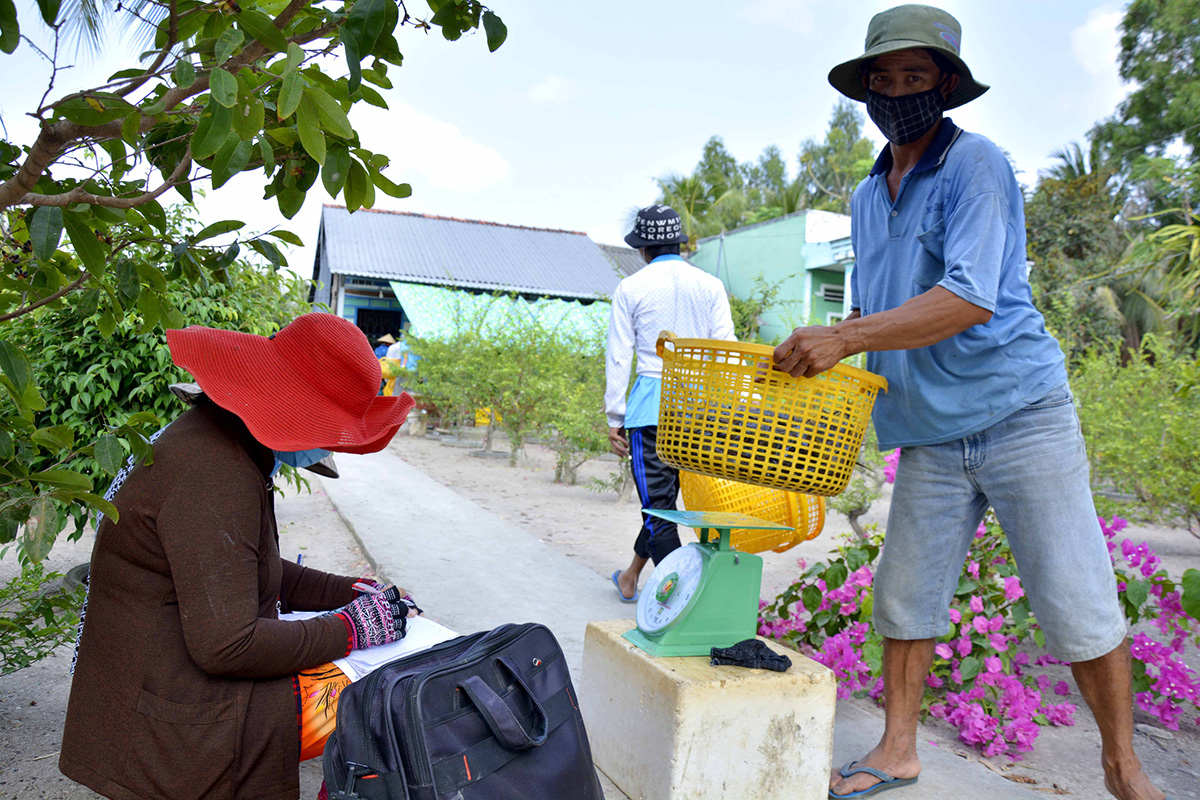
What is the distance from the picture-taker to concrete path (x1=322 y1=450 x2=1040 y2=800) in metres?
2.71

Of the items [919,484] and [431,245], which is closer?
[919,484]

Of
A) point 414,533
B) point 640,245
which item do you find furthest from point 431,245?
point 640,245

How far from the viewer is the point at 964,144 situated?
2330 millimetres

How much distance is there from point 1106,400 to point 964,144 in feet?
22.3

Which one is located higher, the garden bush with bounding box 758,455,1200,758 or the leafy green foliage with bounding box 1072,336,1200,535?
the leafy green foliage with bounding box 1072,336,1200,535

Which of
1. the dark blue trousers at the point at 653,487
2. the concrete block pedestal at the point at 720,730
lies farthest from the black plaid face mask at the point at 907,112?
the dark blue trousers at the point at 653,487

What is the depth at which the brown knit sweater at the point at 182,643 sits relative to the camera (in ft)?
5.84

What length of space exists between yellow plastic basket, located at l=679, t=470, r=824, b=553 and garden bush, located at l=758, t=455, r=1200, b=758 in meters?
0.36

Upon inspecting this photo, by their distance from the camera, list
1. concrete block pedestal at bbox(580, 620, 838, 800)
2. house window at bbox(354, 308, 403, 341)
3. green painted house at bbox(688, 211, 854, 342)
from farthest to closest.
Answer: house window at bbox(354, 308, 403, 341) → green painted house at bbox(688, 211, 854, 342) → concrete block pedestal at bbox(580, 620, 838, 800)

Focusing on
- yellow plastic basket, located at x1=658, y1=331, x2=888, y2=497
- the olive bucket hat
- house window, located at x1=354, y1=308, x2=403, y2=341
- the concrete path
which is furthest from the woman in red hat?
house window, located at x1=354, y1=308, x2=403, y2=341

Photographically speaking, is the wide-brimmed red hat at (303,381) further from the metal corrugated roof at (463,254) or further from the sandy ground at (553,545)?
the metal corrugated roof at (463,254)

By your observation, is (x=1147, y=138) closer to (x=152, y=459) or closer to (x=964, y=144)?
(x=964, y=144)

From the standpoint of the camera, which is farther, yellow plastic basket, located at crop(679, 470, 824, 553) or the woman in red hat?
yellow plastic basket, located at crop(679, 470, 824, 553)

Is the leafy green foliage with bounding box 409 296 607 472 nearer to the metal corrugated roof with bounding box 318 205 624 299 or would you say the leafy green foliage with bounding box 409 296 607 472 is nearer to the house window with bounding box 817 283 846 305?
the metal corrugated roof with bounding box 318 205 624 299
